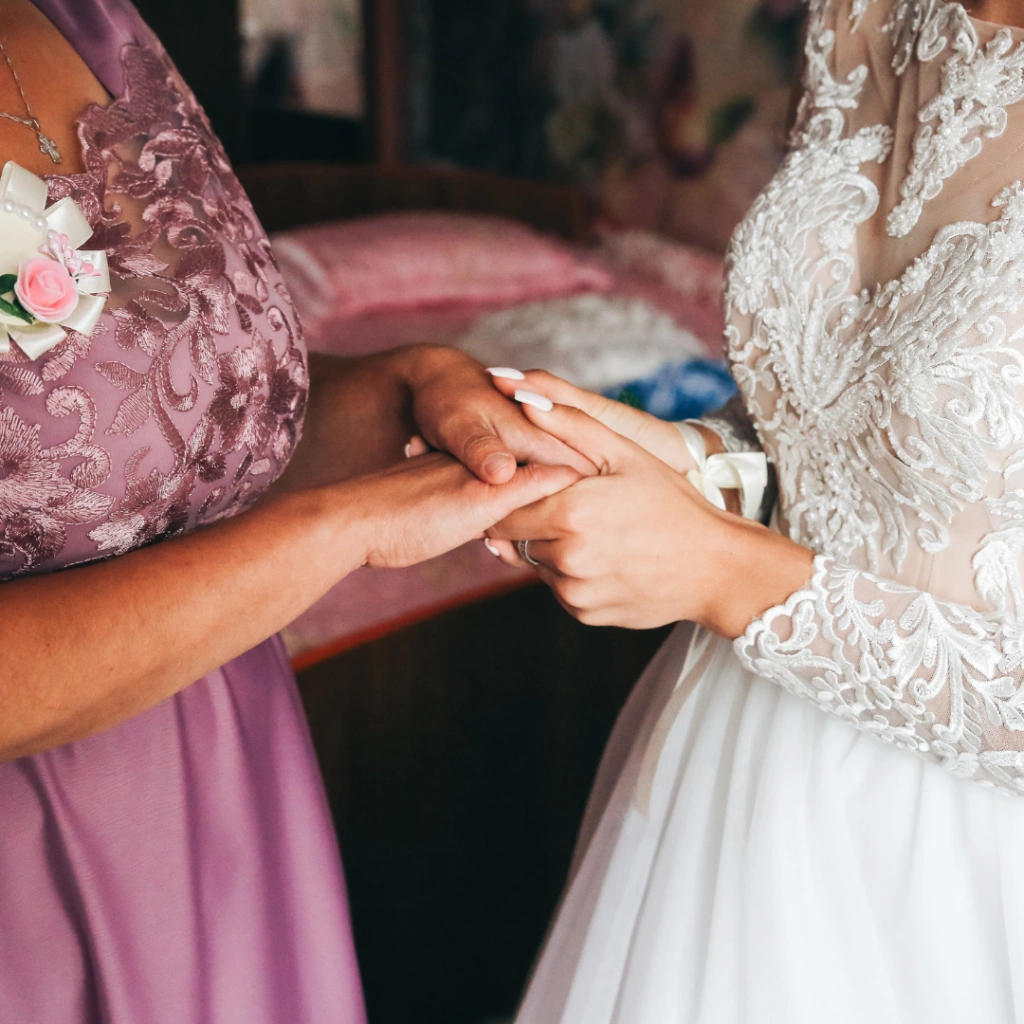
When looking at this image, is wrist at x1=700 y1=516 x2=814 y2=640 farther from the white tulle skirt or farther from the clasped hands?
the white tulle skirt

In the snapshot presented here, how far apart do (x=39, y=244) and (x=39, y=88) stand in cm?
15

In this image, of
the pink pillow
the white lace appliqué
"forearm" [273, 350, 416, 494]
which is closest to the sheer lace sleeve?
the white lace appliqué

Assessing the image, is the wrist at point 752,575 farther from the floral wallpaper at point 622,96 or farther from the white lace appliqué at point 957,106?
the floral wallpaper at point 622,96

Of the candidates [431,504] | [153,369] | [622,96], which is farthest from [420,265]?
[153,369]

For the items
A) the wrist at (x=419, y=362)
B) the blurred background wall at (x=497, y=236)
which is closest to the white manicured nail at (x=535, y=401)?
the wrist at (x=419, y=362)

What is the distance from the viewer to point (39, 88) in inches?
30.0

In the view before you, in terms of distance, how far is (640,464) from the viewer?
0.94 m

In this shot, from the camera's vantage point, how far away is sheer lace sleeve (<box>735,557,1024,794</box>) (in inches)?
32.0

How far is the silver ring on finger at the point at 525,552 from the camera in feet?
3.24

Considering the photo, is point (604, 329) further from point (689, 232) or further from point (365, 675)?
point (365, 675)

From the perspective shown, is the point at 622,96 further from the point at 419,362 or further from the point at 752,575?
the point at 752,575

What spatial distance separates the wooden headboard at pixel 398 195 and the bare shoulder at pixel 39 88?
2261 millimetres

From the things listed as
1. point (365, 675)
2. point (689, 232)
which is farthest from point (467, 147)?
point (365, 675)

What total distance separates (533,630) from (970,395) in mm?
1192
